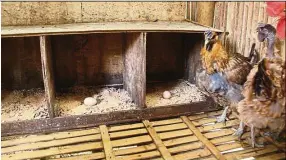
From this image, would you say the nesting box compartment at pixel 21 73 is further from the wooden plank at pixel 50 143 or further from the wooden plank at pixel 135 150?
the wooden plank at pixel 135 150

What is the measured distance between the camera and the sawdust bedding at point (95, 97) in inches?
108

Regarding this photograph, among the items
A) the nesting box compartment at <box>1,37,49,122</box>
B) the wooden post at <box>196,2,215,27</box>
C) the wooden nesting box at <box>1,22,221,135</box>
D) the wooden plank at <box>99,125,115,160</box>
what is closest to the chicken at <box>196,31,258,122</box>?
the wooden nesting box at <box>1,22,221,135</box>

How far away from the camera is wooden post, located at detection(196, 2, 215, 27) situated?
334 centimetres

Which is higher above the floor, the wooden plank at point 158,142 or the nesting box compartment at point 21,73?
the nesting box compartment at point 21,73

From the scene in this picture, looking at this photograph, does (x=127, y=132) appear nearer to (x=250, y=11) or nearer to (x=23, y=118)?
(x=23, y=118)

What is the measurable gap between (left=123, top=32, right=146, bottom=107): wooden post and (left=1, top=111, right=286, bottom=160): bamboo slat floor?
30 centimetres

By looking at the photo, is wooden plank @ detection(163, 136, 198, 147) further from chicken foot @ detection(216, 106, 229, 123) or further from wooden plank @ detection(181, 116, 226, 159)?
chicken foot @ detection(216, 106, 229, 123)

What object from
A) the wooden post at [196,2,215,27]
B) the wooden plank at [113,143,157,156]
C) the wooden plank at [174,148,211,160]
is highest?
the wooden post at [196,2,215,27]

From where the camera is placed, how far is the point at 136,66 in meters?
2.75

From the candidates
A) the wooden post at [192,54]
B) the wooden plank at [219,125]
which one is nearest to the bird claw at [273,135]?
the wooden plank at [219,125]

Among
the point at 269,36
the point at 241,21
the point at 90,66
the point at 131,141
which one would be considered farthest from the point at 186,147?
the point at 90,66

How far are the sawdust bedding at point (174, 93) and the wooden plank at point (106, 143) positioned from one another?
20.9 inches

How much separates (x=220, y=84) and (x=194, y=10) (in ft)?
4.43

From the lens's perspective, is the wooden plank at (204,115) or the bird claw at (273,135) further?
the wooden plank at (204,115)
